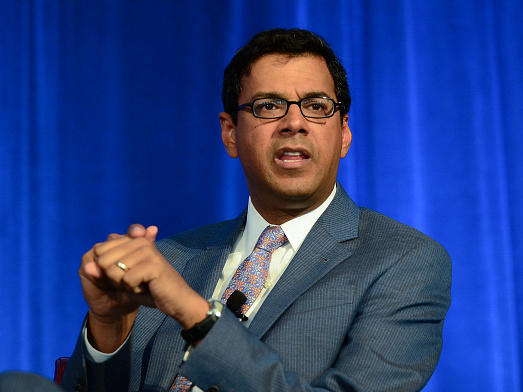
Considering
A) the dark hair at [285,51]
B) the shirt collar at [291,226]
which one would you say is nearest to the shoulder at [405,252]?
the shirt collar at [291,226]

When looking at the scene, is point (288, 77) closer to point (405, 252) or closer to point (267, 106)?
point (267, 106)

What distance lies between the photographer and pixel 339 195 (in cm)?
193

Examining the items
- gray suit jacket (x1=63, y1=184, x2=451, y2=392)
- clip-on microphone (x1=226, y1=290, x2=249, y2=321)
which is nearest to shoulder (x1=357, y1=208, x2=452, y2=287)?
gray suit jacket (x1=63, y1=184, x2=451, y2=392)

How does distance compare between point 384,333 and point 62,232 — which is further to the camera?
point 62,232

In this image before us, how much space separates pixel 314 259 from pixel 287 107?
18.1 inches

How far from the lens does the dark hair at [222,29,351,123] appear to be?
195 cm

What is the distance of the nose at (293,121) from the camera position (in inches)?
71.7

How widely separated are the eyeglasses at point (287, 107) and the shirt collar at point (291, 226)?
→ 0.79 ft

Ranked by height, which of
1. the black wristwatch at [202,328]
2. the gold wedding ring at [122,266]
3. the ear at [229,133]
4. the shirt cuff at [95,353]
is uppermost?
the ear at [229,133]

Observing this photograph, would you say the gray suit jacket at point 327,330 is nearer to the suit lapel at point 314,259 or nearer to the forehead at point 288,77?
the suit lapel at point 314,259

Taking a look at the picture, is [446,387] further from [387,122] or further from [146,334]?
[146,334]

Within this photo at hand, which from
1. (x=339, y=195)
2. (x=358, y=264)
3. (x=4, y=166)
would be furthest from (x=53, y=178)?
(x=358, y=264)

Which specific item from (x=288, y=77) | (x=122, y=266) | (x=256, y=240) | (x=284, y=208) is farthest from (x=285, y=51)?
(x=122, y=266)

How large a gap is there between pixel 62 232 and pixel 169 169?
533 mm
